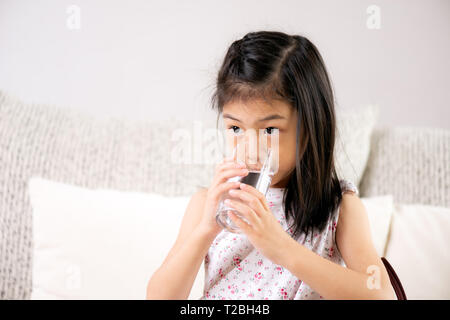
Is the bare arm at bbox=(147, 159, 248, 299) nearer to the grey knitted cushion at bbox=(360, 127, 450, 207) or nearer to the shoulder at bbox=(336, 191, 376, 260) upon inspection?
the shoulder at bbox=(336, 191, 376, 260)

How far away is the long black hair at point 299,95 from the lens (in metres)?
0.86

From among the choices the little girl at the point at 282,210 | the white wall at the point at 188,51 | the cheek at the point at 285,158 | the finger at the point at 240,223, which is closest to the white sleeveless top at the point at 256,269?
the little girl at the point at 282,210

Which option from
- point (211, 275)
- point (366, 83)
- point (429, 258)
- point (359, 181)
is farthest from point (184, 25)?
point (429, 258)

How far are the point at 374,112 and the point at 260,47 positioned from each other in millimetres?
601

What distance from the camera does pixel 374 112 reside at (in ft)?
4.42

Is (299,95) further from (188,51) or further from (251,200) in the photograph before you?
(188,51)

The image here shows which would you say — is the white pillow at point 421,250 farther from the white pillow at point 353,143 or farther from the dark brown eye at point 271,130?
the dark brown eye at point 271,130

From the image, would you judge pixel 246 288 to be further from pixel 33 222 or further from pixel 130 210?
pixel 33 222

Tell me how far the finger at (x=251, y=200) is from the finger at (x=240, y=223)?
0.09 ft

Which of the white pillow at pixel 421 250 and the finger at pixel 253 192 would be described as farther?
the white pillow at pixel 421 250

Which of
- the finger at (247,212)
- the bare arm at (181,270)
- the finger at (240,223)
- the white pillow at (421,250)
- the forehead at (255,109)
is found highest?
the forehead at (255,109)

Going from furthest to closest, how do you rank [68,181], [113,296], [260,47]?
1. [68,181]
2. [113,296]
3. [260,47]

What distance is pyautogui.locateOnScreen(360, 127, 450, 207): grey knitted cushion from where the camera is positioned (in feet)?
4.14

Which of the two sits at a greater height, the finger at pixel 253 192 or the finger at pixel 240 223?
the finger at pixel 253 192
